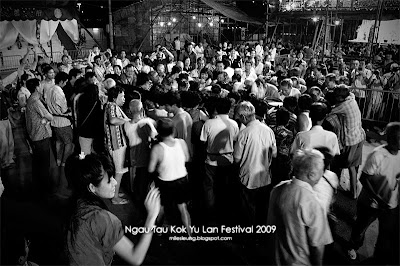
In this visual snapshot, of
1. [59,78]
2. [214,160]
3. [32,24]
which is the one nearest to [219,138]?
[214,160]

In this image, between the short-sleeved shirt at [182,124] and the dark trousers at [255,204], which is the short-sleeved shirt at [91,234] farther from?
the short-sleeved shirt at [182,124]

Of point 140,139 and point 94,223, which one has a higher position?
point 94,223

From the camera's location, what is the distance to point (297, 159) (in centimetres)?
262

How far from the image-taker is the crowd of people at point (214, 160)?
2.15 metres

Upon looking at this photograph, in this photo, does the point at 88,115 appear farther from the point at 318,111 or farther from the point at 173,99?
the point at 318,111

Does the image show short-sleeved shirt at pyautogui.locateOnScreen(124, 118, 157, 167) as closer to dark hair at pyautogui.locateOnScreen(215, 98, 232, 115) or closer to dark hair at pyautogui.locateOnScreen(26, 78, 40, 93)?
dark hair at pyautogui.locateOnScreen(215, 98, 232, 115)

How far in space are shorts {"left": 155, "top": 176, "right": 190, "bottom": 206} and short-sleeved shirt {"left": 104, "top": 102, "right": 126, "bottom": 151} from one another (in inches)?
49.8

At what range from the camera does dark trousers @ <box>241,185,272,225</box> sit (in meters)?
4.06

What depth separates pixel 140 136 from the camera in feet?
15.4

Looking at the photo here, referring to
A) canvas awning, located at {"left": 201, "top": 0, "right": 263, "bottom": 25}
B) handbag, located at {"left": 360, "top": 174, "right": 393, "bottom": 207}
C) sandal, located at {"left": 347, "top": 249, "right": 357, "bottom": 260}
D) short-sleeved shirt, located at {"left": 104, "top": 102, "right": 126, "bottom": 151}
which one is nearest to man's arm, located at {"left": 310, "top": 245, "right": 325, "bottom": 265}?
handbag, located at {"left": 360, "top": 174, "right": 393, "bottom": 207}

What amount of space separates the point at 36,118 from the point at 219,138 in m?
3.08

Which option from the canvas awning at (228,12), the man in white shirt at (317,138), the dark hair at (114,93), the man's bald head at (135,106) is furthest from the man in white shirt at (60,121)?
the canvas awning at (228,12)

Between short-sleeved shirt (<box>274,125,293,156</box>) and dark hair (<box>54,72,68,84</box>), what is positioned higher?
dark hair (<box>54,72,68,84</box>)

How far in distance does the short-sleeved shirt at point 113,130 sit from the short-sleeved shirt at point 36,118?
3.80 feet
